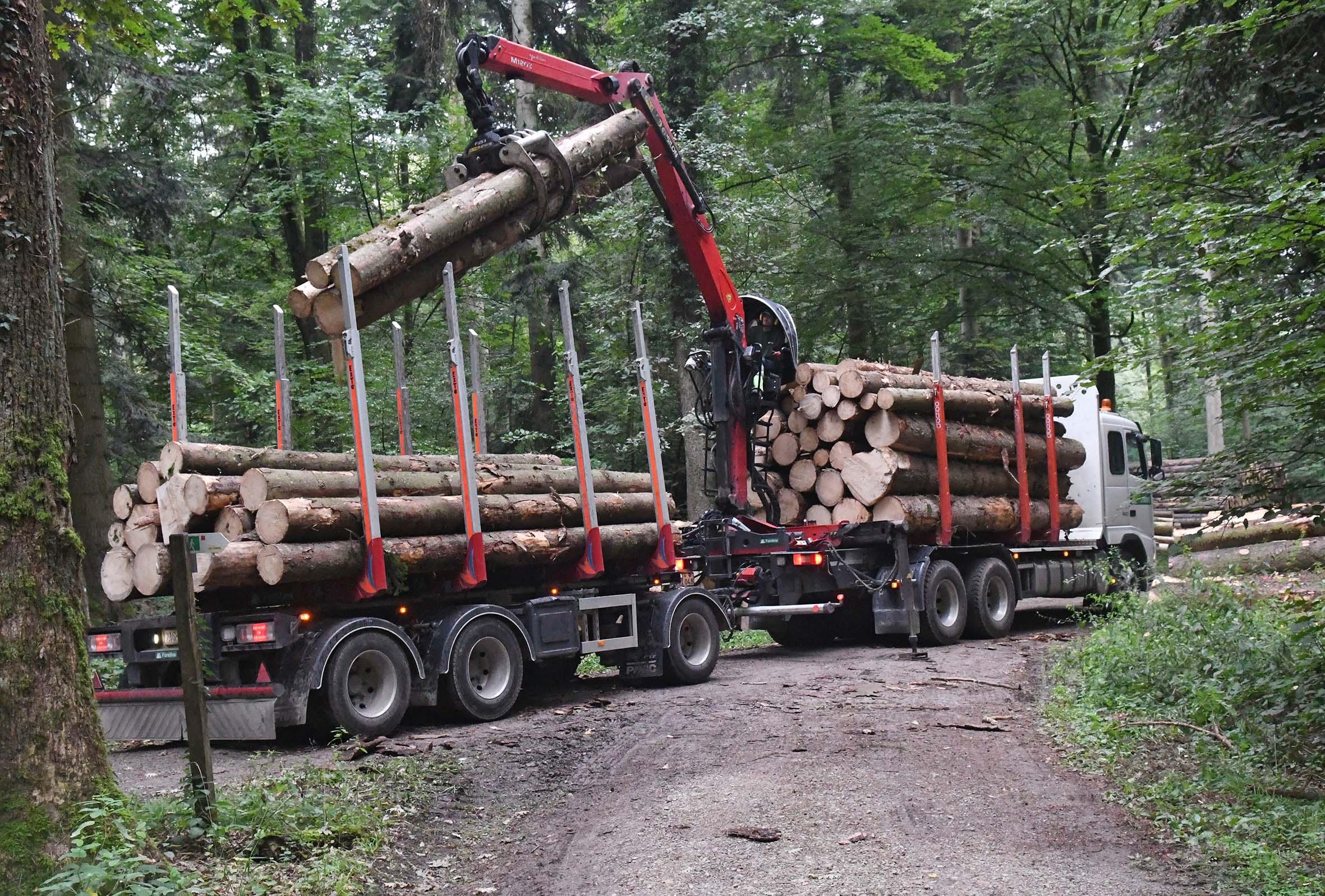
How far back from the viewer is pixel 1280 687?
7.45m

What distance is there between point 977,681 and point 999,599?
14.6 ft

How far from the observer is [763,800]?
6289 mm

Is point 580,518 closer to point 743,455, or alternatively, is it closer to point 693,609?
point 693,609

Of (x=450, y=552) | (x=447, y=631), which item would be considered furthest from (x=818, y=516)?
(x=447, y=631)

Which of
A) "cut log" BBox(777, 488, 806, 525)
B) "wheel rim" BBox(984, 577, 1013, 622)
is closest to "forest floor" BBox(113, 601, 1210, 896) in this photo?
"cut log" BBox(777, 488, 806, 525)

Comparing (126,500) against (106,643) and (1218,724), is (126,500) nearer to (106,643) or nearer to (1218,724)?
(106,643)

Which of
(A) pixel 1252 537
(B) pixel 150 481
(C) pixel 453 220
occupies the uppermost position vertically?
(C) pixel 453 220

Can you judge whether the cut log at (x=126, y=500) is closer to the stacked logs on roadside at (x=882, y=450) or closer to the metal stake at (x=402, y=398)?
the metal stake at (x=402, y=398)

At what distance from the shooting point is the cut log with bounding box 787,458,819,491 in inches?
544

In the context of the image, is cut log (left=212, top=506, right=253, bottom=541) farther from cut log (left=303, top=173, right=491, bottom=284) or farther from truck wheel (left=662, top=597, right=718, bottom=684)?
truck wheel (left=662, top=597, right=718, bottom=684)

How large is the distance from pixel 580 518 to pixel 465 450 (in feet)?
6.71

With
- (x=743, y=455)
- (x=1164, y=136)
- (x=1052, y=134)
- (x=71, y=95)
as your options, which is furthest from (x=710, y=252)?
(x=1052, y=134)

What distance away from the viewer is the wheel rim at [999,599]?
48.4 feet

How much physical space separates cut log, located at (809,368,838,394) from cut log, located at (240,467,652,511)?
2.77 m
